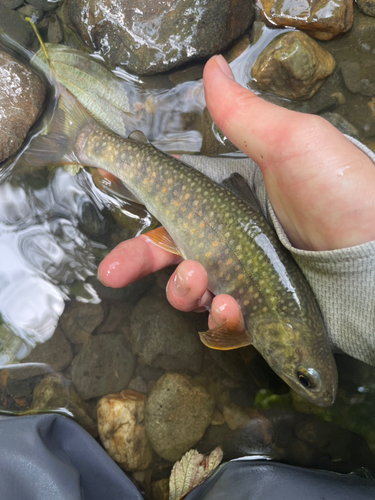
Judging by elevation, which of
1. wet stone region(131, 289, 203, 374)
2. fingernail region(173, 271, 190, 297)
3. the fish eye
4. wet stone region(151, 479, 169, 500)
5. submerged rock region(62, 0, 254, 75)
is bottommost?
wet stone region(151, 479, 169, 500)

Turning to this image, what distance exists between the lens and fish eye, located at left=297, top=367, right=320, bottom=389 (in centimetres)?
173

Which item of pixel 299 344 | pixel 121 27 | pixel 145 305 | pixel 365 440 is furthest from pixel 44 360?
pixel 121 27

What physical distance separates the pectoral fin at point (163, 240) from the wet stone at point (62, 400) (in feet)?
3.83

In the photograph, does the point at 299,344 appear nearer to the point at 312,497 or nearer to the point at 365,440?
the point at 312,497

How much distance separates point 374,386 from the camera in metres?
2.35

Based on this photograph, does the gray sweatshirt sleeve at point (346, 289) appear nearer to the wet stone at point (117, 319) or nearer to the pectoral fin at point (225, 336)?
the pectoral fin at point (225, 336)

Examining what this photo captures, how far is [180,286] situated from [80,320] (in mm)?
1011

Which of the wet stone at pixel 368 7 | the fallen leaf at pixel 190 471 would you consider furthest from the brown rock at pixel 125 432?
the wet stone at pixel 368 7

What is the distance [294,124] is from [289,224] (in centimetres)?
54

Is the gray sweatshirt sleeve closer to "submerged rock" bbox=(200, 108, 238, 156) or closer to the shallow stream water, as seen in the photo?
the shallow stream water

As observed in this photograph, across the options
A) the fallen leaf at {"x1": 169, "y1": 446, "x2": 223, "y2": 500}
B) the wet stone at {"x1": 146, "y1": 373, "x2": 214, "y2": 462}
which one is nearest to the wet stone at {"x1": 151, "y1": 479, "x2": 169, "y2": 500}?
the fallen leaf at {"x1": 169, "y1": 446, "x2": 223, "y2": 500}

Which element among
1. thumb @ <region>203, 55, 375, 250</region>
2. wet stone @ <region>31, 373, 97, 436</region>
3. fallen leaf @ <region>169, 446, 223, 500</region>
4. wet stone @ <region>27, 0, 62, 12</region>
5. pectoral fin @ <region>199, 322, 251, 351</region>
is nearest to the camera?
thumb @ <region>203, 55, 375, 250</region>

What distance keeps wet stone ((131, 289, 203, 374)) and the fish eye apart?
2.86ft

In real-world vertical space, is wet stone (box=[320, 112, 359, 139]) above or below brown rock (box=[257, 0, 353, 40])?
below
